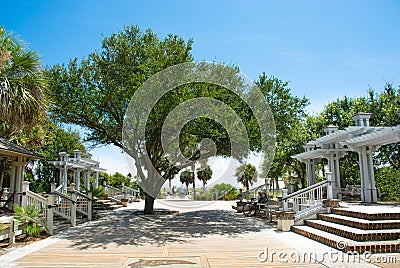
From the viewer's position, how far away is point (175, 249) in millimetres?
7449

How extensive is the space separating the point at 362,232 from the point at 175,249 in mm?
4460

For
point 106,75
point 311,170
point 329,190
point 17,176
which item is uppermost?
point 106,75

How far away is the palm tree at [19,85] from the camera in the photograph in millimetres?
7691

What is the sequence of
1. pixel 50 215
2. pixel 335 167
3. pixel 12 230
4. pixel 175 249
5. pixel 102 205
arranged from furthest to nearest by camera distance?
pixel 102 205 → pixel 335 167 → pixel 50 215 → pixel 12 230 → pixel 175 249

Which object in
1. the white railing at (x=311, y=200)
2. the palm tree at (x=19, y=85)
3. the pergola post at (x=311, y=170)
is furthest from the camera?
the pergola post at (x=311, y=170)

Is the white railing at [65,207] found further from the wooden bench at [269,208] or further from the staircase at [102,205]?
the wooden bench at [269,208]

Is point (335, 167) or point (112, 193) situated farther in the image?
point (112, 193)

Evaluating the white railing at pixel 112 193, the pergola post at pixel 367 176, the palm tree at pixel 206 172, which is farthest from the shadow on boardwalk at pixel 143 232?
the white railing at pixel 112 193

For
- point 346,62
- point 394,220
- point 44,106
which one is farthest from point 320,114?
point 44,106

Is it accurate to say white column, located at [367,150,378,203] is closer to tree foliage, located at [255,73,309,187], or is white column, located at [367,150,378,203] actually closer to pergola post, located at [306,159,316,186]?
tree foliage, located at [255,73,309,187]

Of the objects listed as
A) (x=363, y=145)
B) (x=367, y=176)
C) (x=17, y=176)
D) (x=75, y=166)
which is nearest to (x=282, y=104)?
(x=363, y=145)

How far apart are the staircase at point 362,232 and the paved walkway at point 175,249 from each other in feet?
1.04

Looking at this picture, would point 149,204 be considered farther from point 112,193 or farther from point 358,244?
point 358,244

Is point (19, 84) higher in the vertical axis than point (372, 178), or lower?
higher
